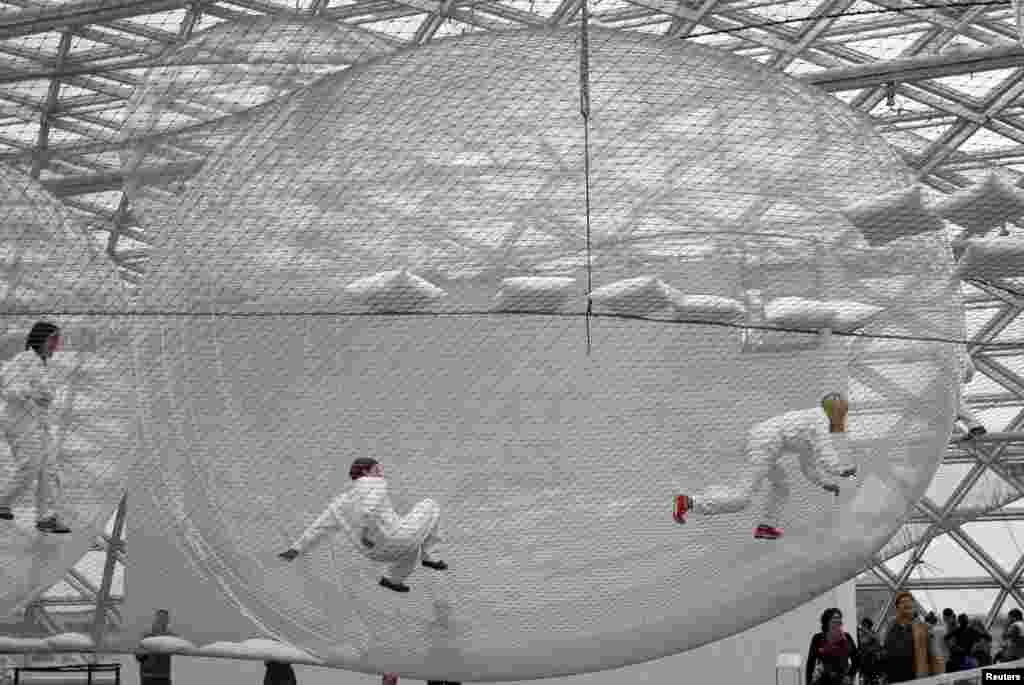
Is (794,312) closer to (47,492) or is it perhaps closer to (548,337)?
(548,337)

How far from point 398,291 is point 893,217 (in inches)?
79.1

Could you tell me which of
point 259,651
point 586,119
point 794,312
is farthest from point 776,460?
point 259,651

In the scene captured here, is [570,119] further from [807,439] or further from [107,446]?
[107,446]

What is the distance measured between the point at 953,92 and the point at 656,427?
1871 centimetres

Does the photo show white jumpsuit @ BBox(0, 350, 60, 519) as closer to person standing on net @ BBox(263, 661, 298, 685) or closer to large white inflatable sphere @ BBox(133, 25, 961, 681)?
large white inflatable sphere @ BBox(133, 25, 961, 681)

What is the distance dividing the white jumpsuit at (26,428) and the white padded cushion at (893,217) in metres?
3.60

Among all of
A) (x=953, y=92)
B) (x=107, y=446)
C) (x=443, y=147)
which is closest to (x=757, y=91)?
(x=443, y=147)

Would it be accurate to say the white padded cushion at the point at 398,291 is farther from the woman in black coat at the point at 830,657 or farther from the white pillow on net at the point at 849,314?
the woman in black coat at the point at 830,657

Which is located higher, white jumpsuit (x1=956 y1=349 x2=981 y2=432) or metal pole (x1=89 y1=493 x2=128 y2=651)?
white jumpsuit (x1=956 y1=349 x2=981 y2=432)

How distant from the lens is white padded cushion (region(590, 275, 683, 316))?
580 cm

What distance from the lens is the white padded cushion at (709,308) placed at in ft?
19.4

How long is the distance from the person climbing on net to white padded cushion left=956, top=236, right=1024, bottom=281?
2.98 feet

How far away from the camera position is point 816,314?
6.00 meters

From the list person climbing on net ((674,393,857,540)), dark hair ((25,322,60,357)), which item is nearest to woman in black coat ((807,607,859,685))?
person climbing on net ((674,393,857,540))
